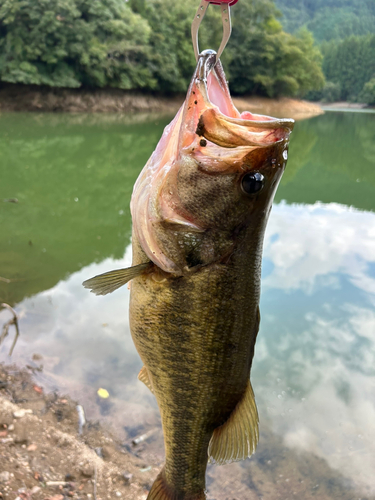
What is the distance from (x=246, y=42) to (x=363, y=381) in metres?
50.0

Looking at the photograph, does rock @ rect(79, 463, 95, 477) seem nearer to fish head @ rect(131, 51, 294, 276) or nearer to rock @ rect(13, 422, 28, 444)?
rock @ rect(13, 422, 28, 444)

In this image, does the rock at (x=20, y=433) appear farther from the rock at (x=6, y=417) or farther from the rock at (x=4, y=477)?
the rock at (x=4, y=477)

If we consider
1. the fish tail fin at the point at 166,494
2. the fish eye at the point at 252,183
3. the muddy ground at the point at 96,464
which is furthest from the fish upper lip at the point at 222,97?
the muddy ground at the point at 96,464

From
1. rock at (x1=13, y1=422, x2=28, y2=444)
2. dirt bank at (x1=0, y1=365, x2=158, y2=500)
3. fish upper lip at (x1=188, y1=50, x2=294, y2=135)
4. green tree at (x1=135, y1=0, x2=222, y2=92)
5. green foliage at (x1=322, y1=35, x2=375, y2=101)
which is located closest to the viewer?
fish upper lip at (x1=188, y1=50, x2=294, y2=135)

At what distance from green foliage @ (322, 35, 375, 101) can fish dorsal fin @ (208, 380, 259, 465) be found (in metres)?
101

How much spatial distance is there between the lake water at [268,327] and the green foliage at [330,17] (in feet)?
529

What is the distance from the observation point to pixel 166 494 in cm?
201

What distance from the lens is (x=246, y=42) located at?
46.7 metres

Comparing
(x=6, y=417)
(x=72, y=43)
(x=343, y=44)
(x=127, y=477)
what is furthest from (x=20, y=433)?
(x=343, y=44)

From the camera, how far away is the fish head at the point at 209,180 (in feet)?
5.04

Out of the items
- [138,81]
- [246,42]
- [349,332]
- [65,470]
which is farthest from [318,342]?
[246,42]

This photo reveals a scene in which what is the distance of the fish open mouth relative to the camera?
4.94 feet

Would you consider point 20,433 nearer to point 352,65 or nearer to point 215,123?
point 215,123

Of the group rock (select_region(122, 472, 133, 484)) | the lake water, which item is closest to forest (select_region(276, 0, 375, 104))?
the lake water
